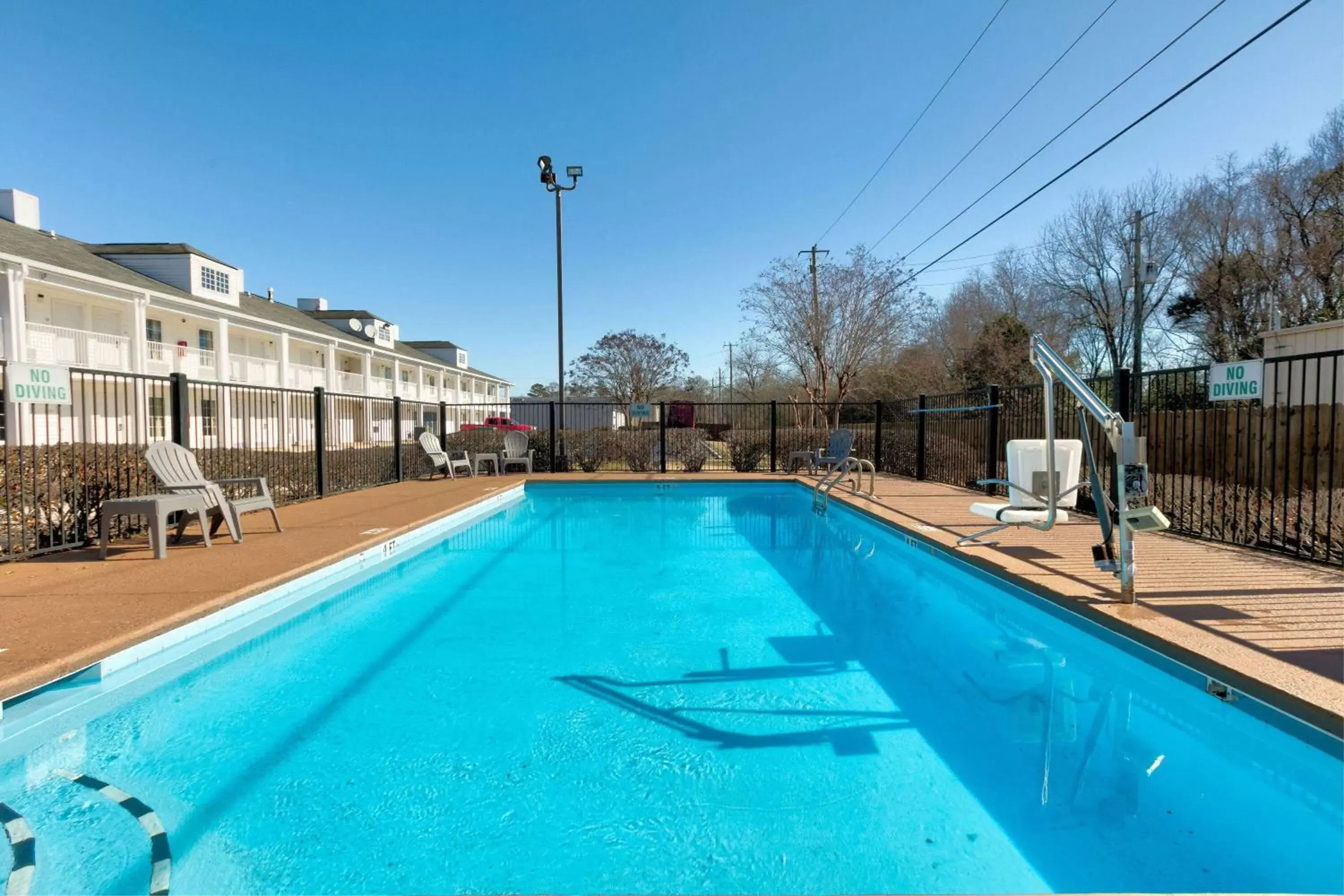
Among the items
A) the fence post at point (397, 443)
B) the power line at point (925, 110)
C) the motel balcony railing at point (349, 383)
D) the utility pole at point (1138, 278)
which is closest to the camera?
the power line at point (925, 110)

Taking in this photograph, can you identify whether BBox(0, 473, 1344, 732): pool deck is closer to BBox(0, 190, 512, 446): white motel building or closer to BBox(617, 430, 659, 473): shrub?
BBox(0, 190, 512, 446): white motel building

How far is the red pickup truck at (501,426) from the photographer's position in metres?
13.6

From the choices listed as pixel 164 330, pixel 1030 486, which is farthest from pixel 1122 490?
pixel 164 330

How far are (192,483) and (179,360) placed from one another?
698 inches

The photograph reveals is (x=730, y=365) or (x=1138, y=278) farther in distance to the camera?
(x=730, y=365)

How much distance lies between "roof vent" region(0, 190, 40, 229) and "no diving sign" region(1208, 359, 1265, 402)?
2624cm

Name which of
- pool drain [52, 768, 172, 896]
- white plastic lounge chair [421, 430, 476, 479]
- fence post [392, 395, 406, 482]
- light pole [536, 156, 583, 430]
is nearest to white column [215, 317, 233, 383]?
white plastic lounge chair [421, 430, 476, 479]

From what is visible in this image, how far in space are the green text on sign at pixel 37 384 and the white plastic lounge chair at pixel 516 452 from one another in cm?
797

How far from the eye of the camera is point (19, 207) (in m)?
16.7

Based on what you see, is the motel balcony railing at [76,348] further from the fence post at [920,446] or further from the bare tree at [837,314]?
the fence post at [920,446]

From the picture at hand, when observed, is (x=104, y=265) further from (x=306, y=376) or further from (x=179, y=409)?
(x=179, y=409)

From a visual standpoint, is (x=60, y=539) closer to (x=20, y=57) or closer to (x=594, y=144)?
(x=20, y=57)

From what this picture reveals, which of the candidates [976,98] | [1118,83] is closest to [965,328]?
[976,98]

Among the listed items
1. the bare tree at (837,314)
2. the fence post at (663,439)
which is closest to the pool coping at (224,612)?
the fence post at (663,439)
